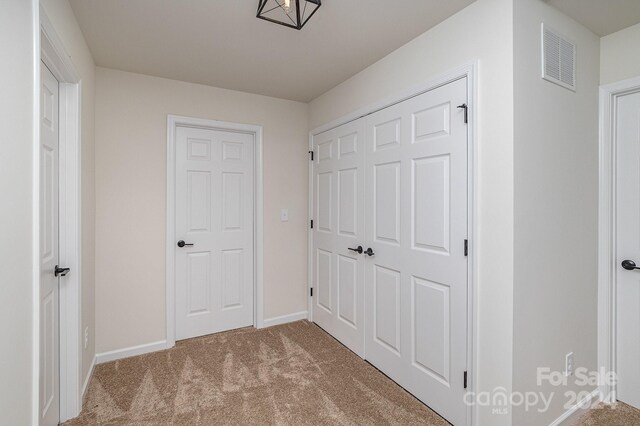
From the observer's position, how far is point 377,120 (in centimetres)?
248

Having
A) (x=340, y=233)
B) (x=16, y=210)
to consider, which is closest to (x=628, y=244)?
(x=340, y=233)

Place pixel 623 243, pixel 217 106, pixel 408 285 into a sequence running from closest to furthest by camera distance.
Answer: pixel 623 243 → pixel 408 285 → pixel 217 106

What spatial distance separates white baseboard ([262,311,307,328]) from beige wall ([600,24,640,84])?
326 centimetres

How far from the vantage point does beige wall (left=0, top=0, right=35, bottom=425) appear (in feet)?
3.48

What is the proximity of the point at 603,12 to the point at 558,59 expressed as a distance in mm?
385

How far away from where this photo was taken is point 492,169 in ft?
5.52

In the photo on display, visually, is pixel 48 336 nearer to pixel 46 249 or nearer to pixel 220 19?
pixel 46 249

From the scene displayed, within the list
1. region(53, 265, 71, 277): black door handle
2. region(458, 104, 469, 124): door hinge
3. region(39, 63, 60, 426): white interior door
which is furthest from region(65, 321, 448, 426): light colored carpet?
region(458, 104, 469, 124): door hinge

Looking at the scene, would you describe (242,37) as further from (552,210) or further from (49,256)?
(552,210)

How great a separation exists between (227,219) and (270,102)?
4.40ft

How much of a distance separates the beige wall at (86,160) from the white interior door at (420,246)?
2031 mm

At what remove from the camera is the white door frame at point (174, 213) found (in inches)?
113

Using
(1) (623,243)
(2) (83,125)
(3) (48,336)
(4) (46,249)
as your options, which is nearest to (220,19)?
(2) (83,125)


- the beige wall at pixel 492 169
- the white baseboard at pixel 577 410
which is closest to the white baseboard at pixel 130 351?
the beige wall at pixel 492 169
